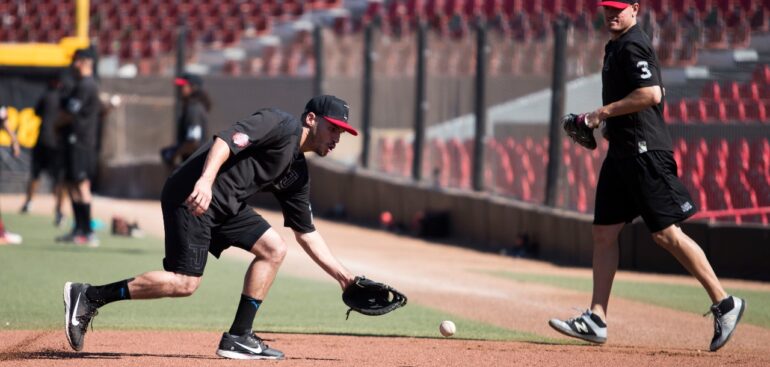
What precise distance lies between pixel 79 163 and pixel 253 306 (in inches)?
281

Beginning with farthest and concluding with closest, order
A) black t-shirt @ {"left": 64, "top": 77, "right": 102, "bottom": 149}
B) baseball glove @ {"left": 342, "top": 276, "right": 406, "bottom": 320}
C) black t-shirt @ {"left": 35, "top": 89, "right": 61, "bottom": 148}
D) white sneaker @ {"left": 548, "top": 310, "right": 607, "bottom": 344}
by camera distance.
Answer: black t-shirt @ {"left": 35, "top": 89, "right": 61, "bottom": 148}
black t-shirt @ {"left": 64, "top": 77, "right": 102, "bottom": 149}
white sneaker @ {"left": 548, "top": 310, "right": 607, "bottom": 344}
baseball glove @ {"left": 342, "top": 276, "right": 406, "bottom": 320}

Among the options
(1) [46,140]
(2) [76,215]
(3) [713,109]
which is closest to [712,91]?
(3) [713,109]

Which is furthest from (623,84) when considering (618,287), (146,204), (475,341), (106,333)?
(146,204)

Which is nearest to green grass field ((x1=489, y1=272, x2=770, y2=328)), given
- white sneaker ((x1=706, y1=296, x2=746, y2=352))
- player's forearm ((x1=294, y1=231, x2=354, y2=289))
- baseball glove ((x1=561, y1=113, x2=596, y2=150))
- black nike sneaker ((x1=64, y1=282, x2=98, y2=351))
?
white sneaker ((x1=706, y1=296, x2=746, y2=352))

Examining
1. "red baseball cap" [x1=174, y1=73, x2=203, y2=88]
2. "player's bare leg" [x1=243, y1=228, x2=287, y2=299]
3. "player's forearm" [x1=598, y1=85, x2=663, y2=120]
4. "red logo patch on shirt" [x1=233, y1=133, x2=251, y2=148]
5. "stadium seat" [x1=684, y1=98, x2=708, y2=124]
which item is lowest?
"player's bare leg" [x1=243, y1=228, x2=287, y2=299]

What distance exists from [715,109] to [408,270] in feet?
11.1

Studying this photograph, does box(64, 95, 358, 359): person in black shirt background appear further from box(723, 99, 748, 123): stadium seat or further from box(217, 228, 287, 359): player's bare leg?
box(723, 99, 748, 123): stadium seat

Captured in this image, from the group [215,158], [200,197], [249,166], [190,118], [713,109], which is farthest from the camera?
[190,118]

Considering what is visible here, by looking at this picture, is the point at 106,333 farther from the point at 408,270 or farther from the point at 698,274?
the point at 408,270

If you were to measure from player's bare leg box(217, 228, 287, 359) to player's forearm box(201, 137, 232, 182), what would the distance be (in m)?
0.68

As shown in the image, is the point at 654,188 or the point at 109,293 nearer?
the point at 109,293

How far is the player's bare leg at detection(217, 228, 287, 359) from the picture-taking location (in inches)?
273

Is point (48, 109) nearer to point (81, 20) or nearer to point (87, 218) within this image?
point (87, 218)

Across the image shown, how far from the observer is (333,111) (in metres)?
6.72
